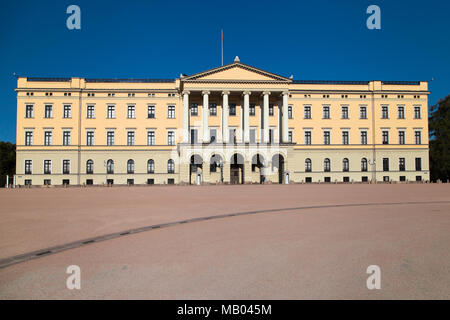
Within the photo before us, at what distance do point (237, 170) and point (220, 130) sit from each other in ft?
23.4

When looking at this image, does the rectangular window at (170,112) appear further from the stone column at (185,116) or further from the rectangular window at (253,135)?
the rectangular window at (253,135)

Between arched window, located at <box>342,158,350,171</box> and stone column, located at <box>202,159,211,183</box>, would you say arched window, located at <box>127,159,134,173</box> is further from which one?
arched window, located at <box>342,158,350,171</box>

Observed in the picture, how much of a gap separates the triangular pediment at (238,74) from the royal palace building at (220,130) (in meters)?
0.16

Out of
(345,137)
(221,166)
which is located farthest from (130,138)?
(345,137)

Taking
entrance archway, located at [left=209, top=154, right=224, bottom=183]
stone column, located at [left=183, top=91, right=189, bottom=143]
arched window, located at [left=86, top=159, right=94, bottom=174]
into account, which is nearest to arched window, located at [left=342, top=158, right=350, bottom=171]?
entrance archway, located at [left=209, top=154, right=224, bottom=183]

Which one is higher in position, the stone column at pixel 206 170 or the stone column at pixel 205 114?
the stone column at pixel 205 114

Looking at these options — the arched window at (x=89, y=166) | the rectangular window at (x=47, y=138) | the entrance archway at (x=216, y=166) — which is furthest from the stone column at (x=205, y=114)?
the rectangular window at (x=47, y=138)

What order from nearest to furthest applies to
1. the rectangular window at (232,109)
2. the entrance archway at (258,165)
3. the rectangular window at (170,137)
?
1. the entrance archway at (258,165)
2. the rectangular window at (170,137)
3. the rectangular window at (232,109)

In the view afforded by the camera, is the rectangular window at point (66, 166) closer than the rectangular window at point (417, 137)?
Yes

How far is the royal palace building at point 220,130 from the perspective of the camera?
45625mm

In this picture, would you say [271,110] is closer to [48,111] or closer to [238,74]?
[238,74]

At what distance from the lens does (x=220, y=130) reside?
48094 millimetres
